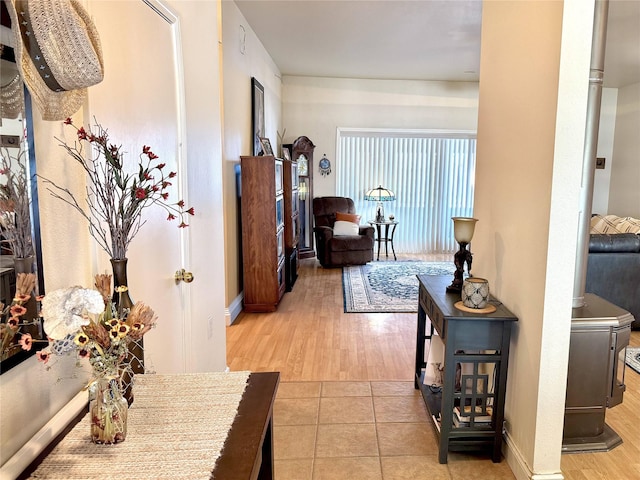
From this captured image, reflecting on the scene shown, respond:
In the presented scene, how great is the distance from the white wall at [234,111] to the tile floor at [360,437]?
173cm

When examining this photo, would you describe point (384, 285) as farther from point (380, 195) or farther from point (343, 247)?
point (380, 195)

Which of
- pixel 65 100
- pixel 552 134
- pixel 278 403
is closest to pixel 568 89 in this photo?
pixel 552 134

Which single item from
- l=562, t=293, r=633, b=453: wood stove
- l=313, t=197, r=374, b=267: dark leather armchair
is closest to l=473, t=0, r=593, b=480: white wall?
l=562, t=293, r=633, b=453: wood stove

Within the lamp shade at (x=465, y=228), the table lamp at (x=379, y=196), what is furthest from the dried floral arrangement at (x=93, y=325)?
the table lamp at (x=379, y=196)

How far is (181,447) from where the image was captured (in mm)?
1017

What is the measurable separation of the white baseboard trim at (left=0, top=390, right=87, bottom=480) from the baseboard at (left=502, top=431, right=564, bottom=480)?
1.86 metres

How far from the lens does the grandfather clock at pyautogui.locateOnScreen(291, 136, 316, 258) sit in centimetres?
698

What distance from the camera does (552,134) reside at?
177 cm

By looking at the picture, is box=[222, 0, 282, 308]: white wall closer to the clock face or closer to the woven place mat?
the clock face

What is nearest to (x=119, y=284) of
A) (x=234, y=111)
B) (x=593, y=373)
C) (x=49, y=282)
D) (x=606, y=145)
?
(x=49, y=282)

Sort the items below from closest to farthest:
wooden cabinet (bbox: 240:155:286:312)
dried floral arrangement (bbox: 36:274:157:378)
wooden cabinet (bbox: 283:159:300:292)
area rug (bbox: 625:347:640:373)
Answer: dried floral arrangement (bbox: 36:274:157:378)
area rug (bbox: 625:347:640:373)
wooden cabinet (bbox: 240:155:286:312)
wooden cabinet (bbox: 283:159:300:292)

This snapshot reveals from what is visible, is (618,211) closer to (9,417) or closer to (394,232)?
(394,232)

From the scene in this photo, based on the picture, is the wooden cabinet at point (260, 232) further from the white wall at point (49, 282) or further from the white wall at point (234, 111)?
the white wall at point (49, 282)

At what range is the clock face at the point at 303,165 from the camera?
7.01 metres
